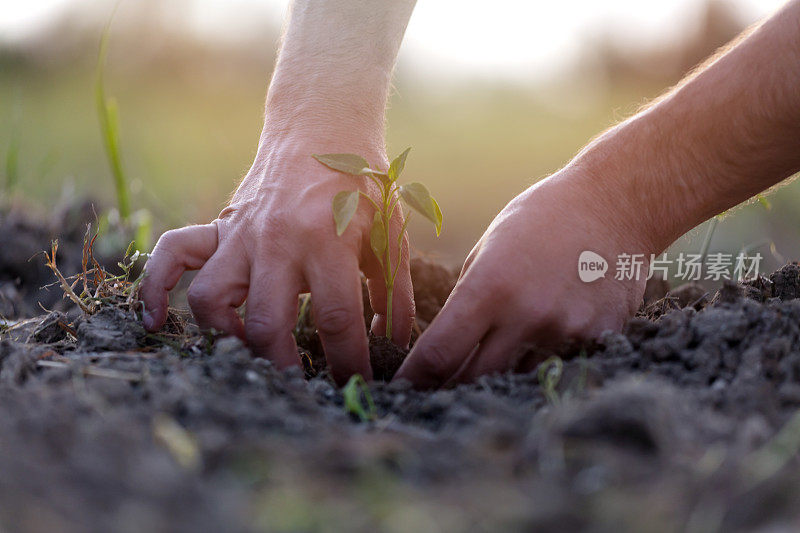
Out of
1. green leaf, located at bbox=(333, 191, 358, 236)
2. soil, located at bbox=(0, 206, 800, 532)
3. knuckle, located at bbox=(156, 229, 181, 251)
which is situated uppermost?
green leaf, located at bbox=(333, 191, 358, 236)

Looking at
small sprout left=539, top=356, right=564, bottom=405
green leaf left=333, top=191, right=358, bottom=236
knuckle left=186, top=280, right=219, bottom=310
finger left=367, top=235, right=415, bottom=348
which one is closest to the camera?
small sprout left=539, top=356, right=564, bottom=405

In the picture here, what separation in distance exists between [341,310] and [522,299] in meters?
0.40

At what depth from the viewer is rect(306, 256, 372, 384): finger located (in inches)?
55.9

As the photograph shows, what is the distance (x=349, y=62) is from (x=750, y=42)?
3.12 ft

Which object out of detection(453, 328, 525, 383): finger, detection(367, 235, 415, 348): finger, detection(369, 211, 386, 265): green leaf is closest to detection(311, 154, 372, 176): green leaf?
detection(369, 211, 386, 265): green leaf

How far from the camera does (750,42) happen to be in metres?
1.43

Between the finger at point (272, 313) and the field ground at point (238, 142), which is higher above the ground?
the field ground at point (238, 142)

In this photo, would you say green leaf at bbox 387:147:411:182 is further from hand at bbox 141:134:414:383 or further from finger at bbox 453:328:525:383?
finger at bbox 453:328:525:383

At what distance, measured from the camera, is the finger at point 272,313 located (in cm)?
143

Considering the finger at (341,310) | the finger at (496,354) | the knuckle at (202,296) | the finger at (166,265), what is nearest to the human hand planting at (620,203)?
the finger at (496,354)

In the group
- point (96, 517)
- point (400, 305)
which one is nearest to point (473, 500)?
point (96, 517)

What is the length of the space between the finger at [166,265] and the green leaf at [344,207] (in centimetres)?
38

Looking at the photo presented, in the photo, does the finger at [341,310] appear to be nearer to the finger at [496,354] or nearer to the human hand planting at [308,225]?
the human hand planting at [308,225]

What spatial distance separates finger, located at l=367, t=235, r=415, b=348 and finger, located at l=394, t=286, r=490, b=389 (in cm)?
23
